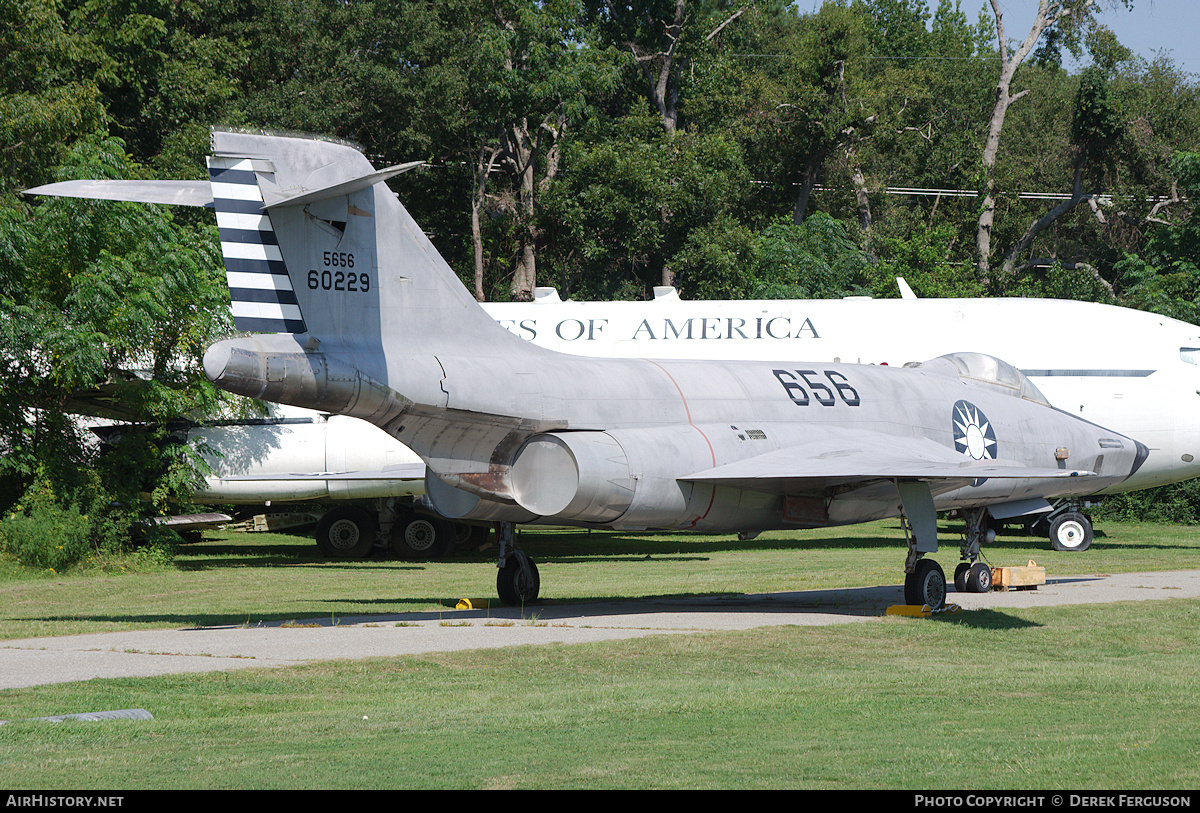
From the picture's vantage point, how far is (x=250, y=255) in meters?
11.2

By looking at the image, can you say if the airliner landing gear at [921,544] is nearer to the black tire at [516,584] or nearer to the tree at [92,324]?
the black tire at [516,584]

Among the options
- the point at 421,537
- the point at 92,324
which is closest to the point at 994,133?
the point at 421,537

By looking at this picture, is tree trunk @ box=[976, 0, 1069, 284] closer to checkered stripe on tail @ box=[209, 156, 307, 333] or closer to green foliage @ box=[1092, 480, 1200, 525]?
green foliage @ box=[1092, 480, 1200, 525]

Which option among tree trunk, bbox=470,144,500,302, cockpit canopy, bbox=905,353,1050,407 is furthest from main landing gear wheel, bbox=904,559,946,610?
tree trunk, bbox=470,144,500,302

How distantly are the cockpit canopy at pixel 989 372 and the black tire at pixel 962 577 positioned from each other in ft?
8.28

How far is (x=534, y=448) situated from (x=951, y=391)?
651 centimetres

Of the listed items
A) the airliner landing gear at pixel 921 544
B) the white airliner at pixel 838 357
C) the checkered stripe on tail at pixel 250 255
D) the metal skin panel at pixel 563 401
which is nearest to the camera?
the checkered stripe on tail at pixel 250 255

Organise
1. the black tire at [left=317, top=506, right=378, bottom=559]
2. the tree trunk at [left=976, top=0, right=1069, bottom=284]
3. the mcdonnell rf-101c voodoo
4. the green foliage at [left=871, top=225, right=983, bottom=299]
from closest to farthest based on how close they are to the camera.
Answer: the mcdonnell rf-101c voodoo → the black tire at [left=317, top=506, right=378, bottom=559] → the green foliage at [left=871, top=225, right=983, bottom=299] → the tree trunk at [left=976, top=0, right=1069, bottom=284]

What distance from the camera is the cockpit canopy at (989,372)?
56.6ft

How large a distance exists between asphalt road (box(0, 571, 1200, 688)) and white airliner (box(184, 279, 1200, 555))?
237 inches

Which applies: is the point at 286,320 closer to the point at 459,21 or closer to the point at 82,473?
the point at 82,473

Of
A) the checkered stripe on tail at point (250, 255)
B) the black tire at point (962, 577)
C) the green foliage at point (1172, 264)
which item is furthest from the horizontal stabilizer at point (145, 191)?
the green foliage at point (1172, 264)

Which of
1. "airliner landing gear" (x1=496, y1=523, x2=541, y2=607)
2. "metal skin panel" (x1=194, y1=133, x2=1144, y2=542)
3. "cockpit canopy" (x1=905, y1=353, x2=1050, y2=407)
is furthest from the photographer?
"cockpit canopy" (x1=905, y1=353, x2=1050, y2=407)

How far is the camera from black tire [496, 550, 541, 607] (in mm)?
14781
